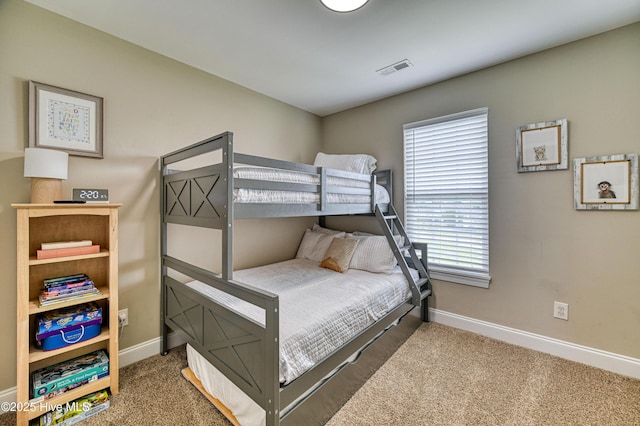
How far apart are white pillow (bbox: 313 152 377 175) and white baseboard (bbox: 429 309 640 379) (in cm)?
165

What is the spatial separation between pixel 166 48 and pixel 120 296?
1.95 meters

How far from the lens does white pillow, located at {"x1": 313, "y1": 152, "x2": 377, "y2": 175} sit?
9.54 ft

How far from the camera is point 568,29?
6.15 feet

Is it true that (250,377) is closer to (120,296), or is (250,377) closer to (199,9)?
(120,296)

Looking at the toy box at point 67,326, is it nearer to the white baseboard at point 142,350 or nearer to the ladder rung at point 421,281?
the white baseboard at point 142,350

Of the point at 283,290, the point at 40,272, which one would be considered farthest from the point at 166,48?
the point at 283,290

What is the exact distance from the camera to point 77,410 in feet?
4.97

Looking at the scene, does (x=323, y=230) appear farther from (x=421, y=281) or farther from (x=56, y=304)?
(x=56, y=304)

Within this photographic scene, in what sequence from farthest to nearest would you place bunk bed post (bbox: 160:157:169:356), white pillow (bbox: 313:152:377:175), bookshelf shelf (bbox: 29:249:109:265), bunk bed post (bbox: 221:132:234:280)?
1. white pillow (bbox: 313:152:377:175)
2. bunk bed post (bbox: 160:157:169:356)
3. bookshelf shelf (bbox: 29:249:109:265)
4. bunk bed post (bbox: 221:132:234:280)

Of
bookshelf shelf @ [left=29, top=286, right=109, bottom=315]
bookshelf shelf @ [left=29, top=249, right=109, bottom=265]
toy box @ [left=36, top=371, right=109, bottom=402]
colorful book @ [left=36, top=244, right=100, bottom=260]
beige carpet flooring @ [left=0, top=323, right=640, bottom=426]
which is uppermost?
colorful book @ [left=36, top=244, right=100, bottom=260]

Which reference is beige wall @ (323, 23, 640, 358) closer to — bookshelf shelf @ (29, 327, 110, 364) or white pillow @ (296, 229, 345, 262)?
white pillow @ (296, 229, 345, 262)

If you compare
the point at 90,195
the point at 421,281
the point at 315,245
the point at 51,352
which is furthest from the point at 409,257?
the point at 51,352

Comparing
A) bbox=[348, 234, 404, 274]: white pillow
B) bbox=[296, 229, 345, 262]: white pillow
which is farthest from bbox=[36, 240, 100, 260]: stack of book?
bbox=[348, 234, 404, 274]: white pillow

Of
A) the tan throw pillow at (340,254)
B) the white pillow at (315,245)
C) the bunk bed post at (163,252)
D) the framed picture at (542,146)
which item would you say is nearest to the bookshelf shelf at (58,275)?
the bunk bed post at (163,252)
